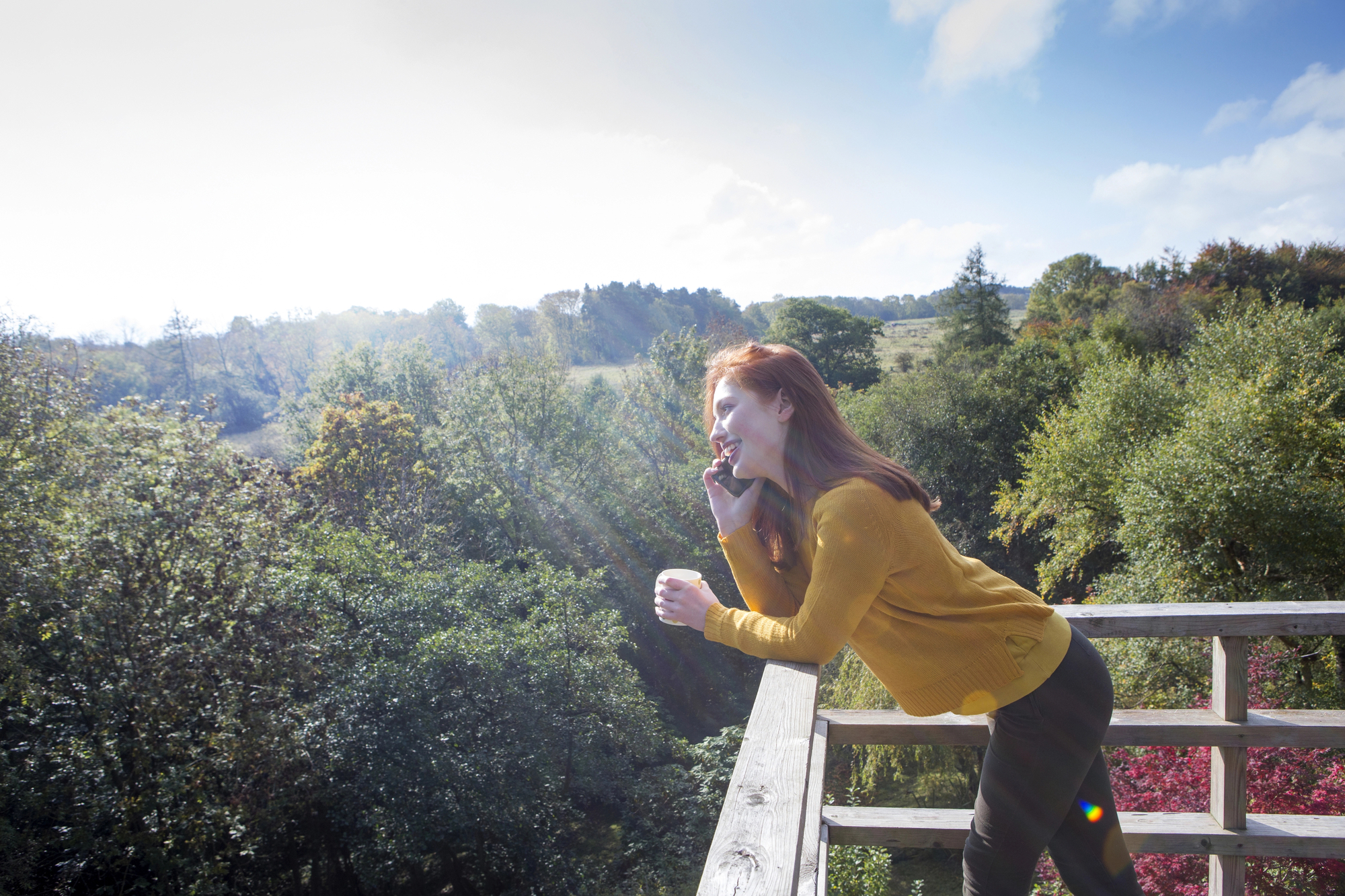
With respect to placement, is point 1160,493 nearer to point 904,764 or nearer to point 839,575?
point 904,764

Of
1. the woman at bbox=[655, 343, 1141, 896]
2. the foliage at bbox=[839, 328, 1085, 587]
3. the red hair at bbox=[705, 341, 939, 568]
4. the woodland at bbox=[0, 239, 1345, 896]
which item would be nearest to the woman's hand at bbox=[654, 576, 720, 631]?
the woman at bbox=[655, 343, 1141, 896]

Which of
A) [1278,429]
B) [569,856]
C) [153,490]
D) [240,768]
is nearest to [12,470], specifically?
[153,490]

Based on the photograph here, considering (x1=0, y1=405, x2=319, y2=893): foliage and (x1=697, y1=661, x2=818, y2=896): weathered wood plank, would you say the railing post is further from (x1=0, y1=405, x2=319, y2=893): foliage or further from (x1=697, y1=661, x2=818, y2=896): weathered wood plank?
(x1=0, y1=405, x2=319, y2=893): foliage

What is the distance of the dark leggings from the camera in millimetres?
1454

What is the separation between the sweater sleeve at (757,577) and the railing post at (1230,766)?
4.39 feet

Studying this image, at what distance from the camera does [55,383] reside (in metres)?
11.3

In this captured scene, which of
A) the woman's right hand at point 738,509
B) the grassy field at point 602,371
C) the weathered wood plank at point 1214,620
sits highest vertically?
the grassy field at point 602,371

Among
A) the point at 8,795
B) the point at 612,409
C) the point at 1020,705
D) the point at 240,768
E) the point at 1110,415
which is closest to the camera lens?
the point at 1020,705

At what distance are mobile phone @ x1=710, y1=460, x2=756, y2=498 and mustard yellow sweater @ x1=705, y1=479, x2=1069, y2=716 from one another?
0.29 metres

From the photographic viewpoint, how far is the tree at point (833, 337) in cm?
3628

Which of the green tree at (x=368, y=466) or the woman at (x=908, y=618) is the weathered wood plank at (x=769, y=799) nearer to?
the woman at (x=908, y=618)

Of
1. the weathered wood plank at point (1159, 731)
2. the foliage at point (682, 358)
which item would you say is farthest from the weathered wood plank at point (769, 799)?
the foliage at point (682, 358)

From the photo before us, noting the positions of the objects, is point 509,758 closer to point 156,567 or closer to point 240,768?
point 240,768

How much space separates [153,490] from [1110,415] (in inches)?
720
